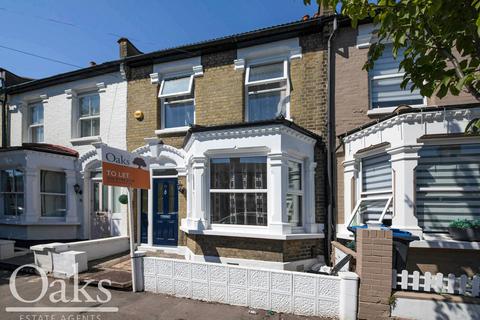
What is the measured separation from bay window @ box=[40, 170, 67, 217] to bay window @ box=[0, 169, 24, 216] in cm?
59

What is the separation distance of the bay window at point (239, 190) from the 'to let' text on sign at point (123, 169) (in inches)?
59.0

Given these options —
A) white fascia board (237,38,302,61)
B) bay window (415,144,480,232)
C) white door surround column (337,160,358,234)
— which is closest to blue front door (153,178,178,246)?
white fascia board (237,38,302,61)

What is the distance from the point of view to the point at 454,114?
197 inches

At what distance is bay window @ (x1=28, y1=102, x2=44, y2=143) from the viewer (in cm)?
1091

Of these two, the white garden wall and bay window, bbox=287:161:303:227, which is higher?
bay window, bbox=287:161:303:227

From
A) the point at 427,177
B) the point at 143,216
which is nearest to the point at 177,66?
the point at 143,216

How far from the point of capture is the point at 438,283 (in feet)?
13.2

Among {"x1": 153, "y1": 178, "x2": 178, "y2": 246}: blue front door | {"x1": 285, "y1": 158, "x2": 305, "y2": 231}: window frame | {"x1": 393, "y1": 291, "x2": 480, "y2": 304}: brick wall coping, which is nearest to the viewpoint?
{"x1": 393, "y1": 291, "x2": 480, "y2": 304}: brick wall coping

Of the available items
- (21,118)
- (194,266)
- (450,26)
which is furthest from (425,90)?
(21,118)

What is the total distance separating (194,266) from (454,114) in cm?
507

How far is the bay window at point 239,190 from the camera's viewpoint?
6355 millimetres

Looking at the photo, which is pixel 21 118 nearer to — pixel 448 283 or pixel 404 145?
pixel 404 145

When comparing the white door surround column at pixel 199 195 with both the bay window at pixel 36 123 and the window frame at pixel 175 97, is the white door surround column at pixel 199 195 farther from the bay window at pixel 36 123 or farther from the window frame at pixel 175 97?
the bay window at pixel 36 123

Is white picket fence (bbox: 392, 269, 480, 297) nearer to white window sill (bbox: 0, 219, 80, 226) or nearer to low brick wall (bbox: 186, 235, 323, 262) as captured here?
low brick wall (bbox: 186, 235, 323, 262)
